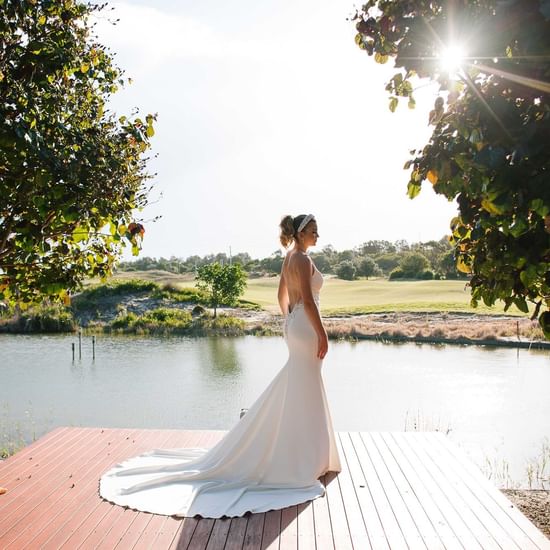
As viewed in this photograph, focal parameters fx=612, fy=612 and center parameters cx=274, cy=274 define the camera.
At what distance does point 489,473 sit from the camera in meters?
7.25

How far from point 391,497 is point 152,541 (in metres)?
1.58

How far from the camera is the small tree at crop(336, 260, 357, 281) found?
4606 cm

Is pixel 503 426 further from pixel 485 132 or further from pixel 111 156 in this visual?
pixel 485 132

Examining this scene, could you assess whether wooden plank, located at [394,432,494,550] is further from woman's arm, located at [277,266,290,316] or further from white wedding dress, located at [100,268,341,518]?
woman's arm, located at [277,266,290,316]

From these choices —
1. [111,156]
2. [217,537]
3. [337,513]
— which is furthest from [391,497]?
[111,156]

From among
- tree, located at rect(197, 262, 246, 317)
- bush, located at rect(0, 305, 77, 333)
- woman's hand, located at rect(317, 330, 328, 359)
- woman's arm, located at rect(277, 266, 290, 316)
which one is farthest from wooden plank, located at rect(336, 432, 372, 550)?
tree, located at rect(197, 262, 246, 317)

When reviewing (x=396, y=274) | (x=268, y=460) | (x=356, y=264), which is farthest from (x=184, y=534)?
(x=356, y=264)

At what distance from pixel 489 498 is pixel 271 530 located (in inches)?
60.3

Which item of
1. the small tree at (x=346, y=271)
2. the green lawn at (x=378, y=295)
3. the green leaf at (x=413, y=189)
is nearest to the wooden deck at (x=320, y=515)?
the green leaf at (x=413, y=189)

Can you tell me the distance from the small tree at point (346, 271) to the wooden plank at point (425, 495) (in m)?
40.9

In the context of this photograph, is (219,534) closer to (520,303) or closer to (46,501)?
(46,501)

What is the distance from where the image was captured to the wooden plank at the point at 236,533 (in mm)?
3251

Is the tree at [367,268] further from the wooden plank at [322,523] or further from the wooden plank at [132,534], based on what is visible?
the wooden plank at [132,534]

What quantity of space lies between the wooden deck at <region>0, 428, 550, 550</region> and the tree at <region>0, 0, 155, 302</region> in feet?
4.48
